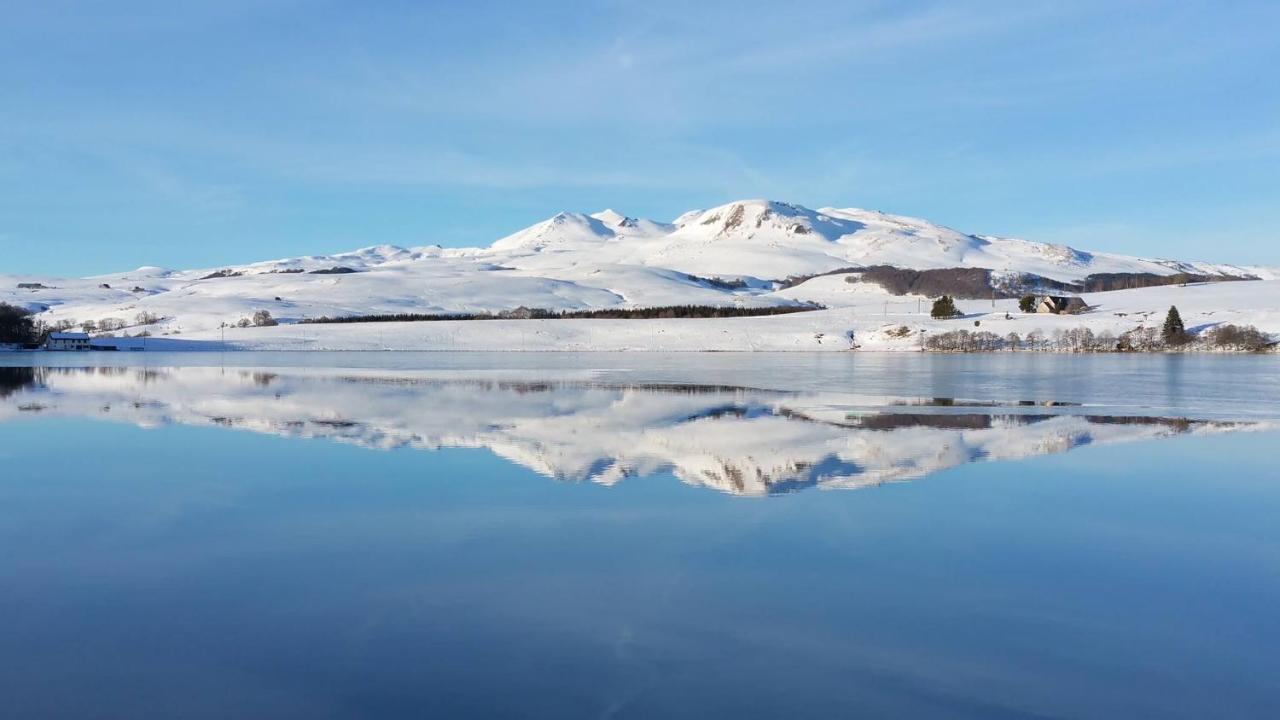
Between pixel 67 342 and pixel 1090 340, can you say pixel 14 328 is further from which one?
pixel 1090 340

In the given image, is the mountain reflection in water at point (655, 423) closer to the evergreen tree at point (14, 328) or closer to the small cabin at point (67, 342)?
the small cabin at point (67, 342)

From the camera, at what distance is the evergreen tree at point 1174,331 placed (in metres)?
85.0

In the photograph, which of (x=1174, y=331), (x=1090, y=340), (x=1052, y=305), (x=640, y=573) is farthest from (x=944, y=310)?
(x=640, y=573)

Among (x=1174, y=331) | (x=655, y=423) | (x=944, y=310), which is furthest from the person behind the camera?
(x=944, y=310)

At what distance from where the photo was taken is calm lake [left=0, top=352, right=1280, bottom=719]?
22.4ft

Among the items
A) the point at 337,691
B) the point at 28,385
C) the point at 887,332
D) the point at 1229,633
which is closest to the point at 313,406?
the point at 28,385

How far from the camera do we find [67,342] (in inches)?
3912

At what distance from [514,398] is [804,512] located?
19226mm

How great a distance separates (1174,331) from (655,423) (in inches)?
3071

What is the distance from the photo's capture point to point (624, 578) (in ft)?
30.9

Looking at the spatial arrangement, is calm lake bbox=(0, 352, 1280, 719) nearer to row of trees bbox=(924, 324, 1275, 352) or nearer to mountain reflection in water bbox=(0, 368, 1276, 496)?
mountain reflection in water bbox=(0, 368, 1276, 496)

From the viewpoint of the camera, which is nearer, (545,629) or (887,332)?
(545,629)

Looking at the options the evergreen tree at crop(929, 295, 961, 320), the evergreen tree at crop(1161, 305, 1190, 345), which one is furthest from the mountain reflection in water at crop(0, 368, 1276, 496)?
the evergreen tree at crop(929, 295, 961, 320)

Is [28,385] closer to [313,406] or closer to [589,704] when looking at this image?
[313,406]
